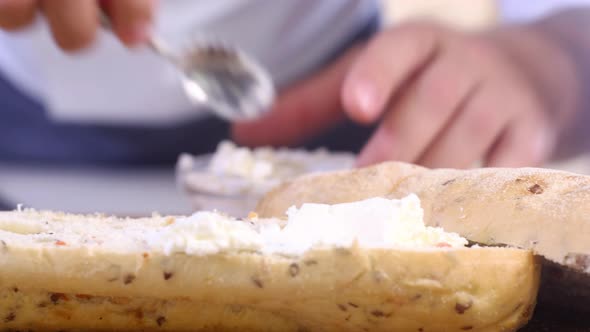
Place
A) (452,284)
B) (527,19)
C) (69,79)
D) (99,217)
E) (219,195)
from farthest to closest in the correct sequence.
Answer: (527,19)
(69,79)
(219,195)
(99,217)
(452,284)

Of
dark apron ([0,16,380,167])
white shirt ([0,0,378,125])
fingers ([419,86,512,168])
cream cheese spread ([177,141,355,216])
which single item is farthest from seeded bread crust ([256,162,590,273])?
dark apron ([0,16,380,167])

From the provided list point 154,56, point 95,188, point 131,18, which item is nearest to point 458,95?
point 131,18

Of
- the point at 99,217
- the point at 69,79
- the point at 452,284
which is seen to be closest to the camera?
the point at 452,284

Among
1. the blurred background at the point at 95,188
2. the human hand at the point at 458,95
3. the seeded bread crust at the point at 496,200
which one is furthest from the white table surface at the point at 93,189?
the seeded bread crust at the point at 496,200

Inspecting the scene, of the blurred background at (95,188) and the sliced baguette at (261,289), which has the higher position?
the blurred background at (95,188)

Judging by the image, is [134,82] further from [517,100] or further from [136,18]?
[517,100]

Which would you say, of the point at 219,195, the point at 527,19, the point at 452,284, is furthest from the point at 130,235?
the point at 527,19

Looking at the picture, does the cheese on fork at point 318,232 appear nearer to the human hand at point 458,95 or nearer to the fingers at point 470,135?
the human hand at point 458,95
